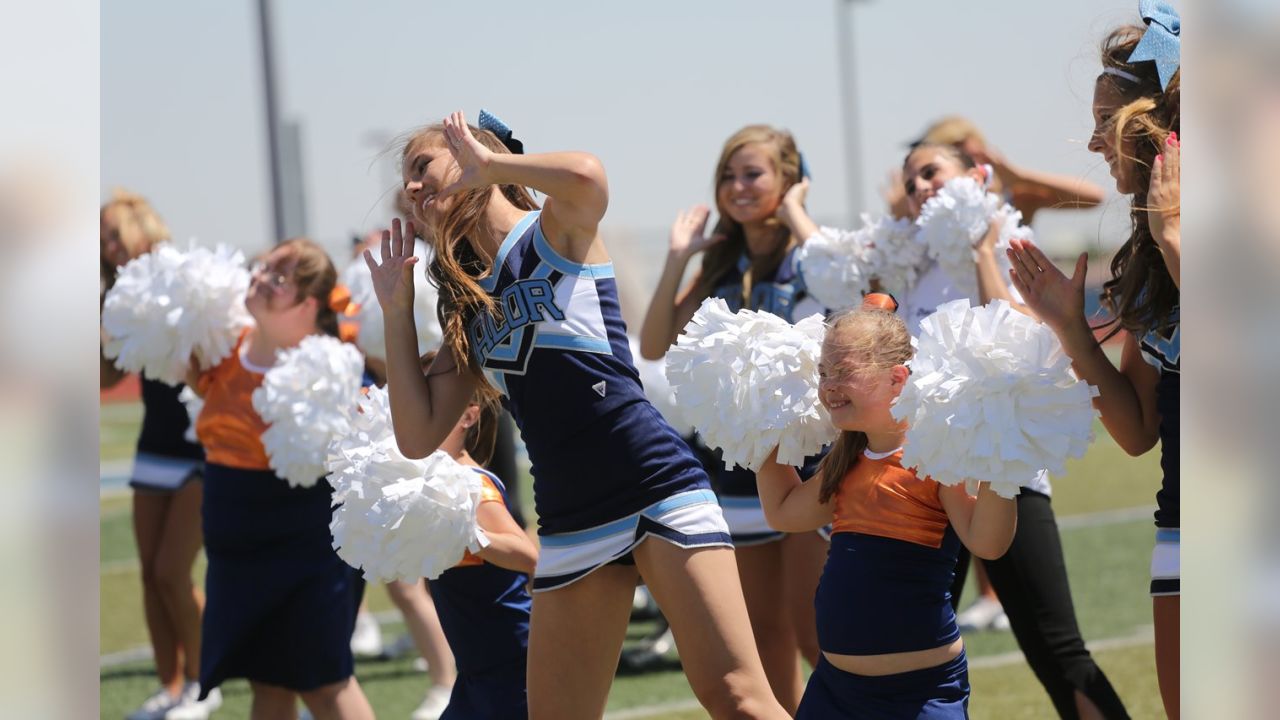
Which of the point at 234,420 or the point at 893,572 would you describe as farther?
the point at 234,420

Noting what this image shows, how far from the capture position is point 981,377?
2463 millimetres

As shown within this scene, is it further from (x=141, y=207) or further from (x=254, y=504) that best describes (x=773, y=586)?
(x=141, y=207)

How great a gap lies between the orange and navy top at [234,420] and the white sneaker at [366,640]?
2.16m

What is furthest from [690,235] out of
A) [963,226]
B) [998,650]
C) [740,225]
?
[998,650]

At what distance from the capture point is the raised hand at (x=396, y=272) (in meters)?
3.25

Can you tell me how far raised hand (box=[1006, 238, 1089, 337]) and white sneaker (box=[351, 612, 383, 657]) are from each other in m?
4.66

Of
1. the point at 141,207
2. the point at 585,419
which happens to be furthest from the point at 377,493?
the point at 141,207

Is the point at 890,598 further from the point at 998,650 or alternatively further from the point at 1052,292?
the point at 998,650

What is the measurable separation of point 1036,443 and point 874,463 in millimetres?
539

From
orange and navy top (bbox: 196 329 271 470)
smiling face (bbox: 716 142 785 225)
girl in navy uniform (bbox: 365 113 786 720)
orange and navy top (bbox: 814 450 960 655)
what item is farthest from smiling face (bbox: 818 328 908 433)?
orange and navy top (bbox: 196 329 271 470)

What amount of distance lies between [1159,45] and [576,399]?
140cm

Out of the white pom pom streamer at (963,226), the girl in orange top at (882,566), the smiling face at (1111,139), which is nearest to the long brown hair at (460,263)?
the girl in orange top at (882,566)

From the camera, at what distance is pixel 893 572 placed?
2.84 metres

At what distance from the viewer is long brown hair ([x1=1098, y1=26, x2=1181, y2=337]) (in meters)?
2.80
